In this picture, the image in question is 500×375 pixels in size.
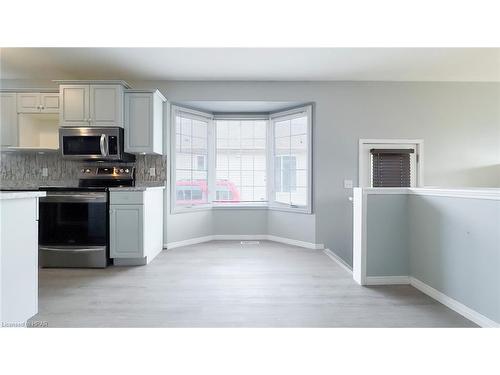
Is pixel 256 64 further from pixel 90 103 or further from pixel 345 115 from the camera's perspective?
pixel 90 103

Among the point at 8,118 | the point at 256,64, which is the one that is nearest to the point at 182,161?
the point at 256,64

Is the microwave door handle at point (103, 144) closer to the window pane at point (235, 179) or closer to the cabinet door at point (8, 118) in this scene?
the cabinet door at point (8, 118)

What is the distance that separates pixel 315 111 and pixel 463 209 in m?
2.58

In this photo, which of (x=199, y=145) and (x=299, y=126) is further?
(x=199, y=145)

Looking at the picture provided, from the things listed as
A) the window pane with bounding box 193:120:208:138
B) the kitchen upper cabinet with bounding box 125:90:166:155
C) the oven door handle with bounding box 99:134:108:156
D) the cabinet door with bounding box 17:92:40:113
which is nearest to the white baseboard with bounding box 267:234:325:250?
the window pane with bounding box 193:120:208:138

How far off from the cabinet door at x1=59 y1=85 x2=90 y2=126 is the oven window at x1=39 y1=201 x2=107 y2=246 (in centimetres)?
109

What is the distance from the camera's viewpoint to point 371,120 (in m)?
4.34

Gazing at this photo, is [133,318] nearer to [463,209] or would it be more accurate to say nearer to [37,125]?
[463,209]

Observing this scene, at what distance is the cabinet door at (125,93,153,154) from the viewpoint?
376 centimetres

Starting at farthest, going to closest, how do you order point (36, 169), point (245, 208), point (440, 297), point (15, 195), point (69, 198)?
point (245, 208) < point (36, 169) < point (69, 198) < point (440, 297) < point (15, 195)

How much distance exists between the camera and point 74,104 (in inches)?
143

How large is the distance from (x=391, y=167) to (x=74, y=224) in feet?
14.5

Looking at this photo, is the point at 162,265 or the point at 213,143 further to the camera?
the point at 213,143
